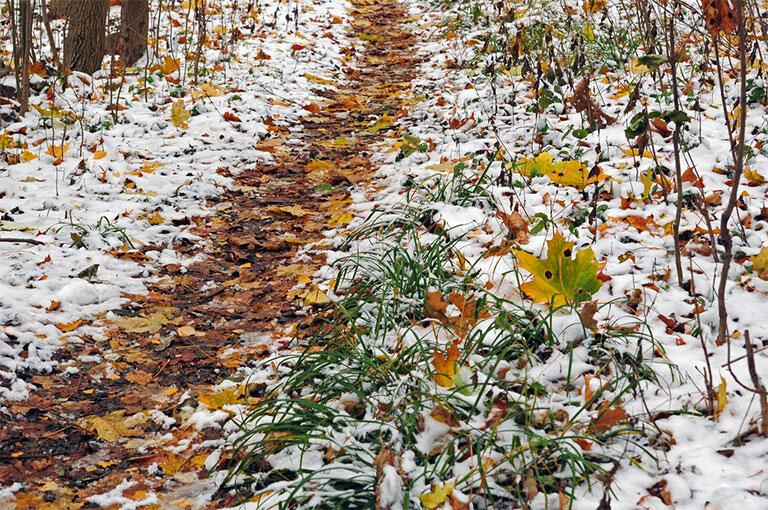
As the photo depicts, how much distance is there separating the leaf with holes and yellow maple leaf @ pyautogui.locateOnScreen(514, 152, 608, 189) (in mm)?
1249

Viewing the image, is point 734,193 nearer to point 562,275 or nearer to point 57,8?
point 562,275

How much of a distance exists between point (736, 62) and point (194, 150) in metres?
4.88

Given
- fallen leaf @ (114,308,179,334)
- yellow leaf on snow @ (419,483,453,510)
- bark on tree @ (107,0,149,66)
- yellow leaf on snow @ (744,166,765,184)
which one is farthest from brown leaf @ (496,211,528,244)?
bark on tree @ (107,0,149,66)

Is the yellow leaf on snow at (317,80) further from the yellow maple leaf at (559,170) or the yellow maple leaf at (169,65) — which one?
the yellow maple leaf at (559,170)

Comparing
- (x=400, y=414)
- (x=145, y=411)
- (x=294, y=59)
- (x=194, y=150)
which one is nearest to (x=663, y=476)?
(x=400, y=414)

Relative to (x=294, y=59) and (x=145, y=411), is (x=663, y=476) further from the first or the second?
(x=294, y=59)

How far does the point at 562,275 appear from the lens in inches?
110

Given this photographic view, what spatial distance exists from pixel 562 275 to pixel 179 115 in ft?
14.5

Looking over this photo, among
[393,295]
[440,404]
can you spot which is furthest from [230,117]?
[440,404]

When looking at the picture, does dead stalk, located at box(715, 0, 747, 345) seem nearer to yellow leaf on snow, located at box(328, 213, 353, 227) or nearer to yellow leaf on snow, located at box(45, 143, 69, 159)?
yellow leaf on snow, located at box(328, 213, 353, 227)

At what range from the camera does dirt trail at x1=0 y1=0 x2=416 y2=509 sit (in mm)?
2514

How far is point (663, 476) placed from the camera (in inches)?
81.5

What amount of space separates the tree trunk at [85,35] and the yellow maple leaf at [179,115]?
140 cm

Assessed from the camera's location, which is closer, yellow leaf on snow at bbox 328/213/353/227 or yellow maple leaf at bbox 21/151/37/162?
yellow leaf on snow at bbox 328/213/353/227
